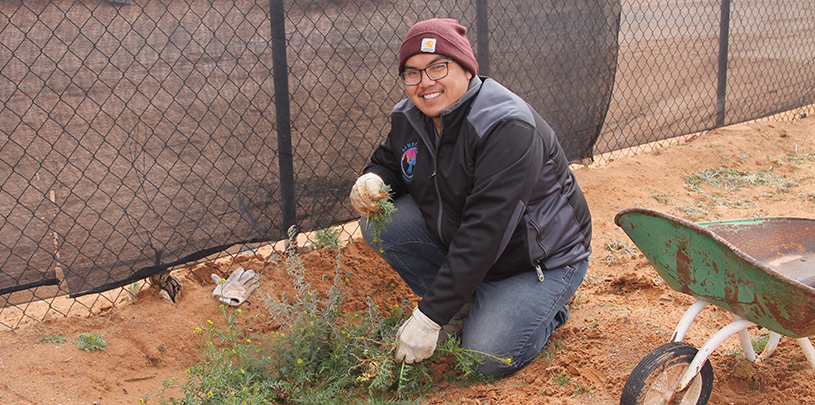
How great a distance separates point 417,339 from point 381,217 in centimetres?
68

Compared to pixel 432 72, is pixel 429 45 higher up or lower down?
higher up

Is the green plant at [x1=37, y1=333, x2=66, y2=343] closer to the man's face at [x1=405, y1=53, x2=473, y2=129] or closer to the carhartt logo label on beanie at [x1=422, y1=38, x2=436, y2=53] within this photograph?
the man's face at [x1=405, y1=53, x2=473, y2=129]

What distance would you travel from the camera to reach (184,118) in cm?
301

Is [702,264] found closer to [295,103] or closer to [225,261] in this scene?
[295,103]

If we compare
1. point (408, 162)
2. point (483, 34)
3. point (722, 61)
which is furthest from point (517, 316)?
point (722, 61)

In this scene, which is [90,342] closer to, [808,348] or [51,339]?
[51,339]

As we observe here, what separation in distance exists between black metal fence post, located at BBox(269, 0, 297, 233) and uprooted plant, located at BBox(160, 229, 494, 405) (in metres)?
0.81

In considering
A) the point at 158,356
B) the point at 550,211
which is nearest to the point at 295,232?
the point at 158,356

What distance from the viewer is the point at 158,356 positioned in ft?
9.32

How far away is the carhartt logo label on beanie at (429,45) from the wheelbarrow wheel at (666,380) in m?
1.35

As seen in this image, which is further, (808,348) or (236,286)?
(236,286)

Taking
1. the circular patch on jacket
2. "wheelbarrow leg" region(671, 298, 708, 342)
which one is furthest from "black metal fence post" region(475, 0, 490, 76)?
"wheelbarrow leg" region(671, 298, 708, 342)

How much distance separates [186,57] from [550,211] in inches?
79.3

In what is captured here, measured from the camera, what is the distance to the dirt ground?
229 centimetres
